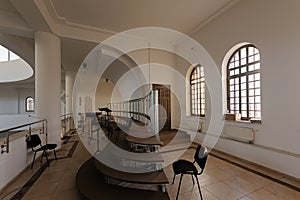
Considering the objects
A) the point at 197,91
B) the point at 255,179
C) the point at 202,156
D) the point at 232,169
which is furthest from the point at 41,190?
the point at 197,91

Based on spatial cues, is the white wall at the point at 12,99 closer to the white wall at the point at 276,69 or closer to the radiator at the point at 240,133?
the radiator at the point at 240,133

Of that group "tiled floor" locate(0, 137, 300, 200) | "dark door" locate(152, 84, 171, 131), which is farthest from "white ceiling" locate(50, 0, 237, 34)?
"tiled floor" locate(0, 137, 300, 200)

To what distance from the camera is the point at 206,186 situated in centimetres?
260

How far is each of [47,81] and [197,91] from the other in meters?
4.70

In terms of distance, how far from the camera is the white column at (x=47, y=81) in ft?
13.8

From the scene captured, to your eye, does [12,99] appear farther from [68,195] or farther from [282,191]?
[282,191]

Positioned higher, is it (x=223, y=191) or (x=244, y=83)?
(x=244, y=83)

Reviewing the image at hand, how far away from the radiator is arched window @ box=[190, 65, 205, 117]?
133 cm

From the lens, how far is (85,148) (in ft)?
16.2

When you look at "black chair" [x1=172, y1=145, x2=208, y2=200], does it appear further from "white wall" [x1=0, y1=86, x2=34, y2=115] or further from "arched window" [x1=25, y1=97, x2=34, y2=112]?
"arched window" [x1=25, y1=97, x2=34, y2=112]

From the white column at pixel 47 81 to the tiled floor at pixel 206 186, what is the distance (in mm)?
1275

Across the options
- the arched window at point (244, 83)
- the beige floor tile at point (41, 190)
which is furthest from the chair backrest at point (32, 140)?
the arched window at point (244, 83)

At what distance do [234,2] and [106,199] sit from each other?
4.88 meters

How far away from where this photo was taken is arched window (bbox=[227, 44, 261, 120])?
3.76 meters
